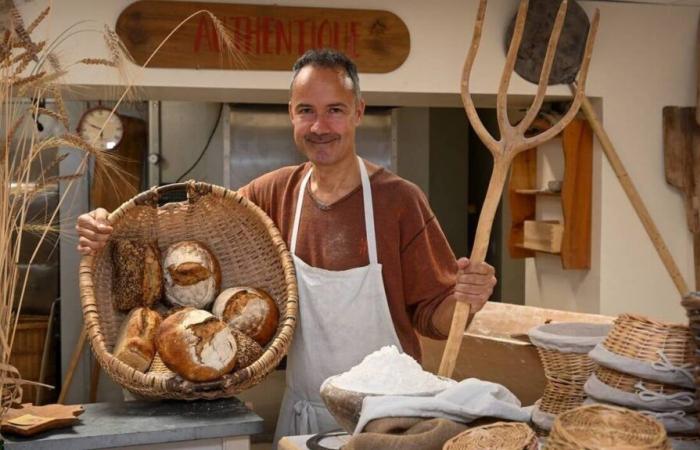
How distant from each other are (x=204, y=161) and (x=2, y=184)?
4.22 meters

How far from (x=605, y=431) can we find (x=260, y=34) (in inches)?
113

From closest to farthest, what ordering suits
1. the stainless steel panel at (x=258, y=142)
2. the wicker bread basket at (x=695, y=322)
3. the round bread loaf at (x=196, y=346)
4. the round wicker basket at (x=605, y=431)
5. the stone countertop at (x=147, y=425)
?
the round wicker basket at (x=605, y=431) → the wicker bread basket at (x=695, y=322) → the stone countertop at (x=147, y=425) → the round bread loaf at (x=196, y=346) → the stainless steel panel at (x=258, y=142)

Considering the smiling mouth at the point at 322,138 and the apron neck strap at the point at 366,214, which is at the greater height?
the smiling mouth at the point at 322,138

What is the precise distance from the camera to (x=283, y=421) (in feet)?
7.39

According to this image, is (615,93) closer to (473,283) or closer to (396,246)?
(396,246)

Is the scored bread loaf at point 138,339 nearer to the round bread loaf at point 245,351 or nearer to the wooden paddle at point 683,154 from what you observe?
the round bread loaf at point 245,351

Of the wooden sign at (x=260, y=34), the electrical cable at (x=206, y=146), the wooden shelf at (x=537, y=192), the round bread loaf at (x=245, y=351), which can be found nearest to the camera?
the round bread loaf at (x=245, y=351)

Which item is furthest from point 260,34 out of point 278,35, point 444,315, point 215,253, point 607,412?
point 607,412

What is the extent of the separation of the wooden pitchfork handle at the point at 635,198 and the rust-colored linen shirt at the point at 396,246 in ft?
6.51

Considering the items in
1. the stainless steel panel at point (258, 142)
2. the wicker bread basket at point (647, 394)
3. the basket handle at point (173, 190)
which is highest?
the stainless steel panel at point (258, 142)

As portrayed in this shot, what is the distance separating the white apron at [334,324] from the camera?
215cm

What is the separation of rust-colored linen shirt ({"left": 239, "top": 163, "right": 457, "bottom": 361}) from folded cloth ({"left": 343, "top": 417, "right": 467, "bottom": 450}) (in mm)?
850

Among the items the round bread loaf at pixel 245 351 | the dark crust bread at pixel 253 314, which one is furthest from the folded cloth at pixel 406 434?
the dark crust bread at pixel 253 314

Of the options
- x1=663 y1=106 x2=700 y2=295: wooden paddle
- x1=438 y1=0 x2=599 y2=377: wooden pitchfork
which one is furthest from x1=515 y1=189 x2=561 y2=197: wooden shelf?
x1=438 y1=0 x2=599 y2=377: wooden pitchfork
